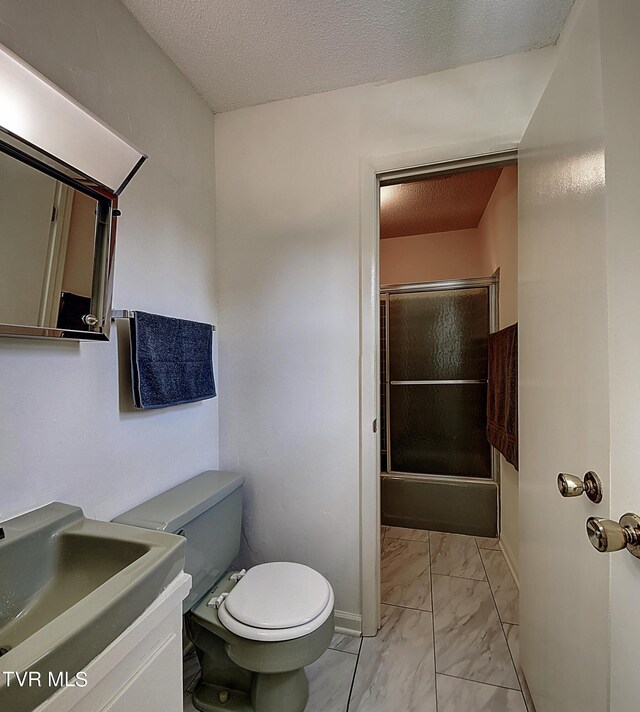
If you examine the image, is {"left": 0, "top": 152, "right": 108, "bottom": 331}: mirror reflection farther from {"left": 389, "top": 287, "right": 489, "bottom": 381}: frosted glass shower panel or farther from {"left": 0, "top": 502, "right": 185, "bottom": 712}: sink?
{"left": 389, "top": 287, "right": 489, "bottom": 381}: frosted glass shower panel

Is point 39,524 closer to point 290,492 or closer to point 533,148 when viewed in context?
point 290,492

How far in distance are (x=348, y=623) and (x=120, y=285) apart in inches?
65.6

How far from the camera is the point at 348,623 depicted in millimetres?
1634

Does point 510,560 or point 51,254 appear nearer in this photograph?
point 51,254

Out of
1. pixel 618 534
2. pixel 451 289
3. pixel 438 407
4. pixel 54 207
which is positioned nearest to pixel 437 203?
pixel 451 289

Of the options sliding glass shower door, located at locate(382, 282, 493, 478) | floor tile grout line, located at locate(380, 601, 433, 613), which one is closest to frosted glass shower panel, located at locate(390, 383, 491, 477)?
sliding glass shower door, located at locate(382, 282, 493, 478)

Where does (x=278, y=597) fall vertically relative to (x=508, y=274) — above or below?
below

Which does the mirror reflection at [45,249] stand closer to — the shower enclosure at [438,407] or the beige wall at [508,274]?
the beige wall at [508,274]

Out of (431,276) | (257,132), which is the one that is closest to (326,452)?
(257,132)

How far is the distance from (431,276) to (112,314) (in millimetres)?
2981

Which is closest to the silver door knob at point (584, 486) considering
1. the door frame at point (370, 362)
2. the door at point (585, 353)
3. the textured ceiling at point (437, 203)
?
the door at point (585, 353)

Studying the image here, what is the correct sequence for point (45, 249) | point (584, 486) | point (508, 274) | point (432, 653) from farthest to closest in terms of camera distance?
point (508, 274)
point (432, 653)
point (45, 249)
point (584, 486)

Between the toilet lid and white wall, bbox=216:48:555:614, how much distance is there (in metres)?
0.33

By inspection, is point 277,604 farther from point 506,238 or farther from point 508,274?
point 506,238
